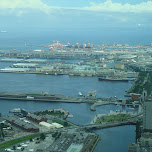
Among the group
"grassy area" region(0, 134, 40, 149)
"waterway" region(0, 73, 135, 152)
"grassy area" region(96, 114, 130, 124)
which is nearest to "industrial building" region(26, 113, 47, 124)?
"waterway" region(0, 73, 135, 152)

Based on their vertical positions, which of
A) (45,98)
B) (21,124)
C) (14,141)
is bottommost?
(14,141)

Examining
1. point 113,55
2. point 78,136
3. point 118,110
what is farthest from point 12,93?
point 113,55

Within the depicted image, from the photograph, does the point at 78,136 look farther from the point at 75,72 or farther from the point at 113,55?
the point at 113,55

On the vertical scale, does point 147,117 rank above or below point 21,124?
above

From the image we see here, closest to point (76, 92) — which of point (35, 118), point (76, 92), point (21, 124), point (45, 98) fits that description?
point (76, 92)

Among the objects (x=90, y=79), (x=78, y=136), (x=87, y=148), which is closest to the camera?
(x=87, y=148)

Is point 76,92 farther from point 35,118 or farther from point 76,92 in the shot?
point 35,118

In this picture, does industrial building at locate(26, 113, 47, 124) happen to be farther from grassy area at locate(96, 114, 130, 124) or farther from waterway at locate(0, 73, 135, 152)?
grassy area at locate(96, 114, 130, 124)

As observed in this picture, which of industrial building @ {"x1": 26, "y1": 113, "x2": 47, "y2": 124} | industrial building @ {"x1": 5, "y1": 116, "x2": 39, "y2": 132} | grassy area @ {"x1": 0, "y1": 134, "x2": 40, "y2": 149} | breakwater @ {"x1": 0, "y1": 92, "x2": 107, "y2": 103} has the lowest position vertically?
grassy area @ {"x1": 0, "y1": 134, "x2": 40, "y2": 149}
